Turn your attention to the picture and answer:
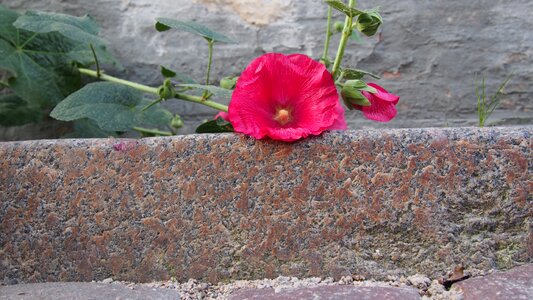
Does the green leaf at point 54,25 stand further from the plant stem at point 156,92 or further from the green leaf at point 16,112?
the green leaf at point 16,112

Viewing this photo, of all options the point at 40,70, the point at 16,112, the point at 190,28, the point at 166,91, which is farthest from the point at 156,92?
the point at 16,112

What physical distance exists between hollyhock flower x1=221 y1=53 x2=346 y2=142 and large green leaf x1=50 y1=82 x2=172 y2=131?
0.91 feet

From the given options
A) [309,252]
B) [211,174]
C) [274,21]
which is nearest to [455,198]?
[309,252]

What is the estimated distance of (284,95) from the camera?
0.86 m

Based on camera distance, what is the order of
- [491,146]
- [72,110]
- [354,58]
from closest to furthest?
[491,146]
[72,110]
[354,58]

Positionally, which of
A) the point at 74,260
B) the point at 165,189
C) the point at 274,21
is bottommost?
the point at 74,260

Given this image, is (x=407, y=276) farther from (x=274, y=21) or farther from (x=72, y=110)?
(x=274, y=21)

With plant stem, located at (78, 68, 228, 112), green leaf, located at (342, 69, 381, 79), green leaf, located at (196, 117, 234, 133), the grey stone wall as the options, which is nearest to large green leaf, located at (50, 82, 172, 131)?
plant stem, located at (78, 68, 228, 112)

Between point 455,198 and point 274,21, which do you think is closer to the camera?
point 455,198

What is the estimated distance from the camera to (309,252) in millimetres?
811

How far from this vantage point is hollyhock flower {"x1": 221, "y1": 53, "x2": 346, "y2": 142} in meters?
0.83

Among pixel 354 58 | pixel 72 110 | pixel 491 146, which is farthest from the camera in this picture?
pixel 354 58

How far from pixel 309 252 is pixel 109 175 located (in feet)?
0.95

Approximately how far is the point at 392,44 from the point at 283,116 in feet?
1.91
